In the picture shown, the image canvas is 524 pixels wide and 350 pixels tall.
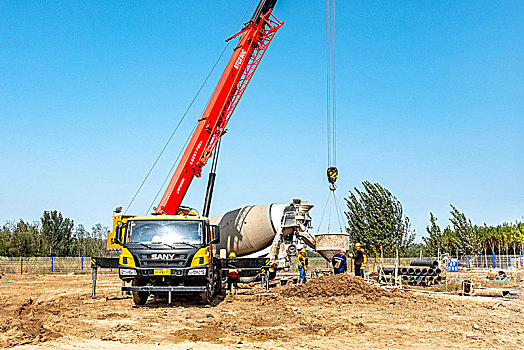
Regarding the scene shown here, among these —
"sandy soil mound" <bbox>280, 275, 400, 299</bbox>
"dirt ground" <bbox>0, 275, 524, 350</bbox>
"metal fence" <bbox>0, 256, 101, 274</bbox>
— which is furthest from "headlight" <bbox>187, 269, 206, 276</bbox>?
"metal fence" <bbox>0, 256, 101, 274</bbox>

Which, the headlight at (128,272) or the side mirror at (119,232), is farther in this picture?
the side mirror at (119,232)

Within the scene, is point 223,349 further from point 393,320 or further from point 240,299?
point 240,299

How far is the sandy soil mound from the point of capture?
1684cm

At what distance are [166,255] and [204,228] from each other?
1.40 m

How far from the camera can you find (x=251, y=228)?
24.3 meters

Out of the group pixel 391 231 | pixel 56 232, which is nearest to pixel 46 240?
pixel 56 232

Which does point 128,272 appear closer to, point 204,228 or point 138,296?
point 138,296

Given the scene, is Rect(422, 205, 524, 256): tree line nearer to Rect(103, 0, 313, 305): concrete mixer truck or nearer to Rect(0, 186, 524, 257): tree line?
Rect(0, 186, 524, 257): tree line

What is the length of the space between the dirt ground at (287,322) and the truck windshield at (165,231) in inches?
76.8

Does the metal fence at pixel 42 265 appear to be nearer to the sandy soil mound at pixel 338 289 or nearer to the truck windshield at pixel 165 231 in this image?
the truck windshield at pixel 165 231

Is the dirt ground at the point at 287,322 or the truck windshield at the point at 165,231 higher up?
the truck windshield at the point at 165,231

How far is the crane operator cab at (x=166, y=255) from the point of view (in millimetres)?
15008

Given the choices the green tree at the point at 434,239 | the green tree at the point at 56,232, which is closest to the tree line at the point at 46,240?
the green tree at the point at 56,232

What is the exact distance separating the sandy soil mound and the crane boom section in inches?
215
